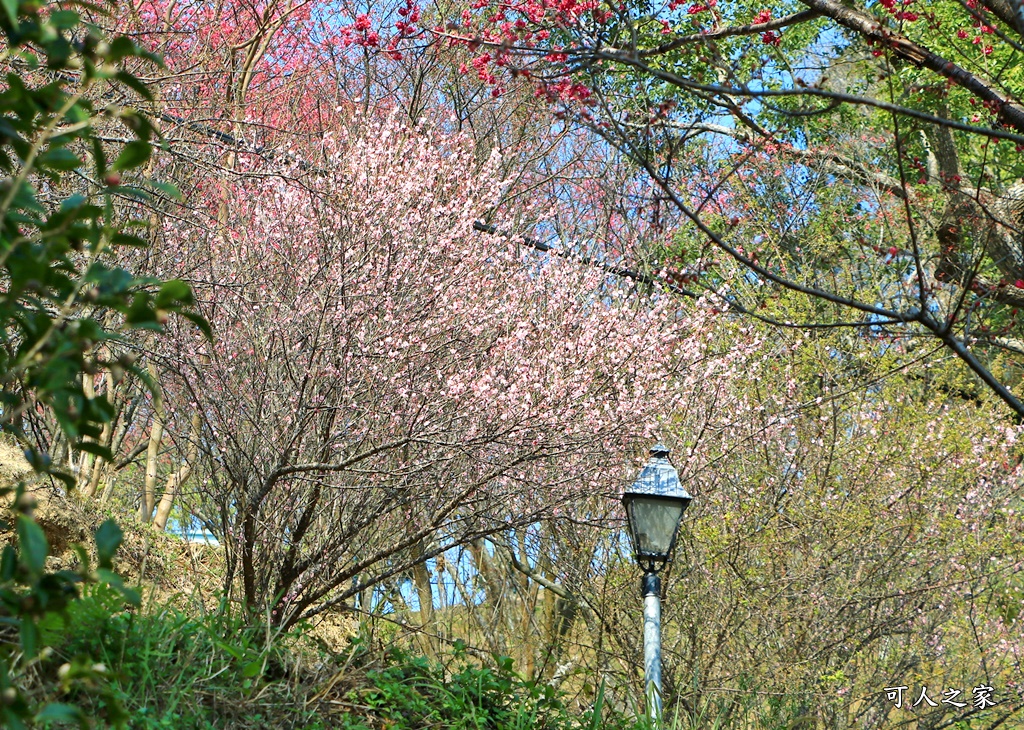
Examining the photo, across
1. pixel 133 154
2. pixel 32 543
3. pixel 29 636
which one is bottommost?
pixel 29 636

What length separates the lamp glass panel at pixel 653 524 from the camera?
227 inches

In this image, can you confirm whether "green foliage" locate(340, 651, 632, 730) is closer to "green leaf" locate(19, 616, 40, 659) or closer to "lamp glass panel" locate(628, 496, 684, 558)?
"lamp glass panel" locate(628, 496, 684, 558)

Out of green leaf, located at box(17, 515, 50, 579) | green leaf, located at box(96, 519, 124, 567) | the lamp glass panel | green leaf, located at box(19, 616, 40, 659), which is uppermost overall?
the lamp glass panel

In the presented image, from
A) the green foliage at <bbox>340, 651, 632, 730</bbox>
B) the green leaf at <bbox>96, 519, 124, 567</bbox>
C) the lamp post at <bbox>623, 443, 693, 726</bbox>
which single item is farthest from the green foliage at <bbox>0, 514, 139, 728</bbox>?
the lamp post at <bbox>623, 443, 693, 726</bbox>

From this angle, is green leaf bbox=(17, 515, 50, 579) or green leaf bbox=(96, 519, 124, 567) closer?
green leaf bbox=(17, 515, 50, 579)

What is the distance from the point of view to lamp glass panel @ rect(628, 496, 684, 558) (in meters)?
5.78

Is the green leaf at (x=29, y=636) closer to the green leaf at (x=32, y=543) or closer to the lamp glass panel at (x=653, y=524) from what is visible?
the green leaf at (x=32, y=543)

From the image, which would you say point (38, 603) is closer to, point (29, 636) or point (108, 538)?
point (29, 636)

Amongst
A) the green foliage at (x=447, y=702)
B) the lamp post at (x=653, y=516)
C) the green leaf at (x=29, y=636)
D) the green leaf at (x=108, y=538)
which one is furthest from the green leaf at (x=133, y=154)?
the lamp post at (x=653, y=516)

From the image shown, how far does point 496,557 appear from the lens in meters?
11.7

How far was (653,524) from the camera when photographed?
19.0 feet

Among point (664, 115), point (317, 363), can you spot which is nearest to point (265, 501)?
point (317, 363)

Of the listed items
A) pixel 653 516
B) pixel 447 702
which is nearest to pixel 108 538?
pixel 447 702

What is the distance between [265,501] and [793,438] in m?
4.24
